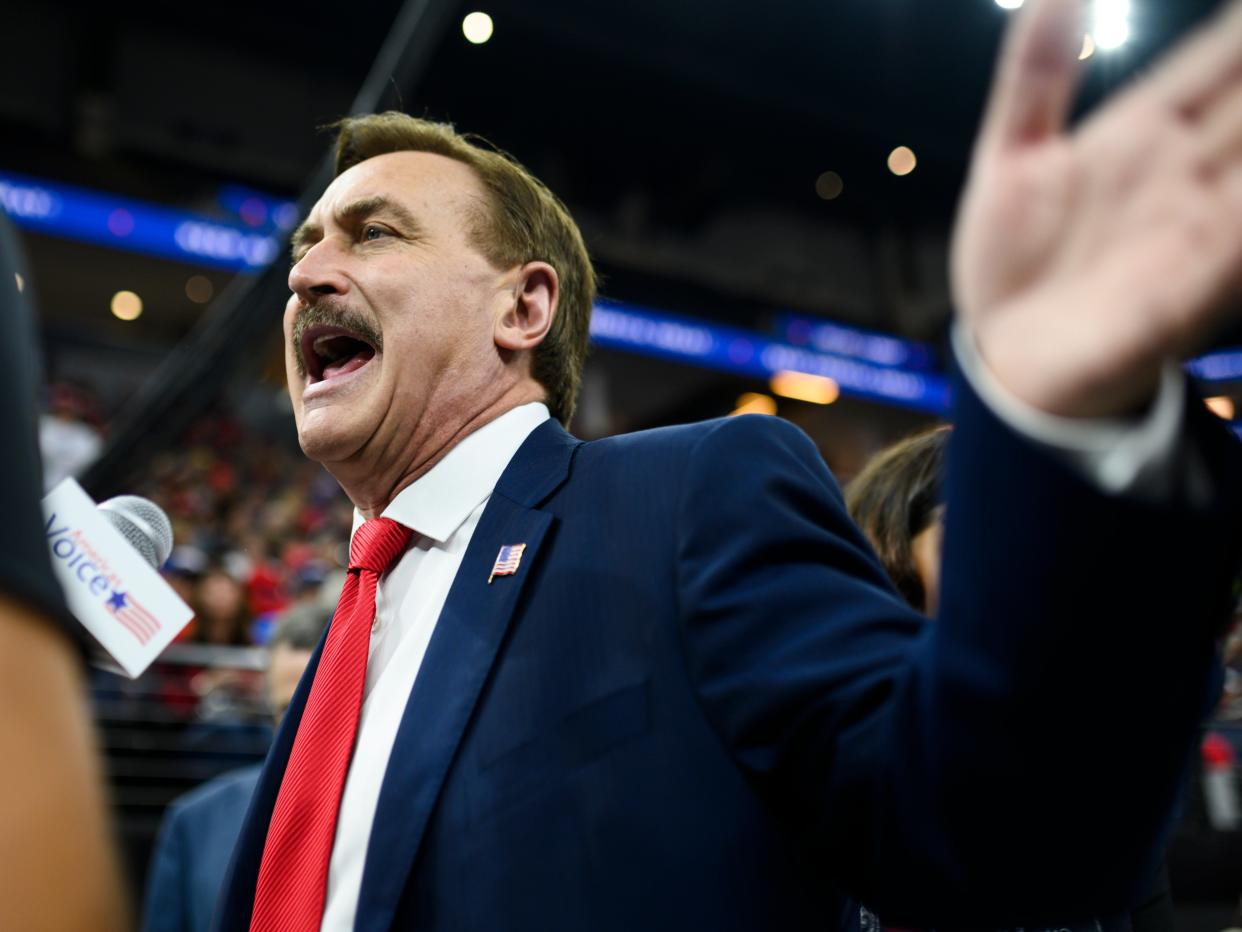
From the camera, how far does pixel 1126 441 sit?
0.58 meters

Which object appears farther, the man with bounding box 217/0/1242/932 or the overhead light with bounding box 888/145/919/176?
the overhead light with bounding box 888/145/919/176

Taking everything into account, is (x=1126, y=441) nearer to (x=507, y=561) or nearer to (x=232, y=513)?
(x=507, y=561)

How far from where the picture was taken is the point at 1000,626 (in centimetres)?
61

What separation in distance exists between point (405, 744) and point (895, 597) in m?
0.44

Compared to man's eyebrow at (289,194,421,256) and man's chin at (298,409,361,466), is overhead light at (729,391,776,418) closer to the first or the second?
man's eyebrow at (289,194,421,256)

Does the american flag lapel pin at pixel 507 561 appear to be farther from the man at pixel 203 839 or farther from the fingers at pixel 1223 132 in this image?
the man at pixel 203 839

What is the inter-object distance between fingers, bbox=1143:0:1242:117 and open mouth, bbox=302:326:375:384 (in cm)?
106

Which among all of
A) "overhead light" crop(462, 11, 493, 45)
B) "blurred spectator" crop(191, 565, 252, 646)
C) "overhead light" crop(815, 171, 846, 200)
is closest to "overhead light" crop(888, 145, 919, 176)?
"overhead light" crop(815, 171, 846, 200)

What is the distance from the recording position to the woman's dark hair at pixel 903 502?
1772 mm

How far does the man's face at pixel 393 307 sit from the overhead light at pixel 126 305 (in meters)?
11.5

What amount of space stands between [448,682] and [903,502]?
1.01 m

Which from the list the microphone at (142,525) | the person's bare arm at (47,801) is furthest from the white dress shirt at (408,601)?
the person's bare arm at (47,801)

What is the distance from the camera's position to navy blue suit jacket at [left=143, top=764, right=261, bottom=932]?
2.63m

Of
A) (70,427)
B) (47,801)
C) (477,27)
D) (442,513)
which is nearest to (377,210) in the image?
(442,513)
